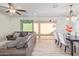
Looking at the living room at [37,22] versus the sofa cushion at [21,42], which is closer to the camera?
the living room at [37,22]

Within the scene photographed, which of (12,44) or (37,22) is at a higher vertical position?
(37,22)

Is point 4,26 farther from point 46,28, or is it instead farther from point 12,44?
point 46,28

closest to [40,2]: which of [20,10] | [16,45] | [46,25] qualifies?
[20,10]

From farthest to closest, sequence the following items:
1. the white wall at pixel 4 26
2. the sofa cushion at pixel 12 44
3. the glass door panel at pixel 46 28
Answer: the sofa cushion at pixel 12 44
the glass door panel at pixel 46 28
the white wall at pixel 4 26

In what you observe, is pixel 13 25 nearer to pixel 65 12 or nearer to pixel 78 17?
pixel 65 12

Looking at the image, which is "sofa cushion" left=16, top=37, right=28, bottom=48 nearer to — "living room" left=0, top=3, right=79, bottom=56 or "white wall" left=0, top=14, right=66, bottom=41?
"living room" left=0, top=3, right=79, bottom=56

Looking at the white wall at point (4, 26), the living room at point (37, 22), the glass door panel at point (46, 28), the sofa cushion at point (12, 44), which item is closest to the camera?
the white wall at point (4, 26)

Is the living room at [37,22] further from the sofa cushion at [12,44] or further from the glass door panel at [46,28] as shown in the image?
the sofa cushion at [12,44]

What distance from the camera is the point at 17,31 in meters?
2.92

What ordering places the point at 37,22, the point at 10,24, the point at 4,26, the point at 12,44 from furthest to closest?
the point at 12,44 → the point at 37,22 → the point at 10,24 → the point at 4,26

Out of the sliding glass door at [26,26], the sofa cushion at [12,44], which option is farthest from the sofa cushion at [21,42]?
the sliding glass door at [26,26]

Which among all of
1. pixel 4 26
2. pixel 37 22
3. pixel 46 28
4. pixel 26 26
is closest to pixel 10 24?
pixel 4 26

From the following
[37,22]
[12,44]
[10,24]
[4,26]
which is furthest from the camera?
[12,44]

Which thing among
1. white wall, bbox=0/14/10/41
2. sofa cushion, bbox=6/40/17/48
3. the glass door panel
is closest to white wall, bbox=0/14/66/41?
white wall, bbox=0/14/10/41
